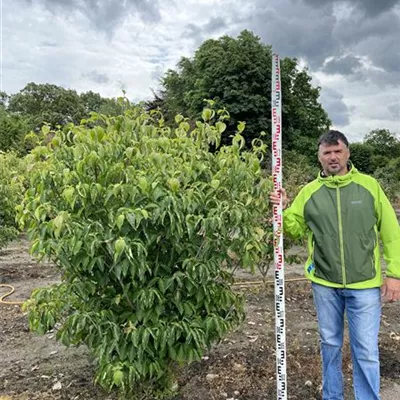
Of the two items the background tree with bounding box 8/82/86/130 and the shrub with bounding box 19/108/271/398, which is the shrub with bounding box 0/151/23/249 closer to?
the shrub with bounding box 19/108/271/398

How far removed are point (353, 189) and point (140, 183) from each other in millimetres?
1412

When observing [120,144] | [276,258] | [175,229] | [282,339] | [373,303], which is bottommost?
[282,339]

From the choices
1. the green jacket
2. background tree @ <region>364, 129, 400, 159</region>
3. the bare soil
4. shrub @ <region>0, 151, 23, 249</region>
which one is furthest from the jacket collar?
background tree @ <region>364, 129, 400, 159</region>

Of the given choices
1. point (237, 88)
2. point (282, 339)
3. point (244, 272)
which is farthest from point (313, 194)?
point (237, 88)

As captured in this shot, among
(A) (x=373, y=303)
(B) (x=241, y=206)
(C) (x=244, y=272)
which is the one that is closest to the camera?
(B) (x=241, y=206)

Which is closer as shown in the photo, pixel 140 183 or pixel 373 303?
pixel 140 183

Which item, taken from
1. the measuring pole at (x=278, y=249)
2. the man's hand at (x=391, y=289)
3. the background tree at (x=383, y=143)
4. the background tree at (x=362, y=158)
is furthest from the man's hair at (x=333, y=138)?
the background tree at (x=383, y=143)

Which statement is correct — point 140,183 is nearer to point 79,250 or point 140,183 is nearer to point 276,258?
point 79,250

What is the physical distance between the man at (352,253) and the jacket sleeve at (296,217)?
2.3 inches

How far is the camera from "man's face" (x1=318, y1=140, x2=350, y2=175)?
2924 millimetres

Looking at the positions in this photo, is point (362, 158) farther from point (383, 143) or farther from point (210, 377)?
point (210, 377)

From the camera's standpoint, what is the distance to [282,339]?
297 centimetres

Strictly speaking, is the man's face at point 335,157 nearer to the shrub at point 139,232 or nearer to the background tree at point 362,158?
the shrub at point 139,232

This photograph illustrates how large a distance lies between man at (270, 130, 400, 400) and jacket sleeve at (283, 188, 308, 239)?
0.19ft
